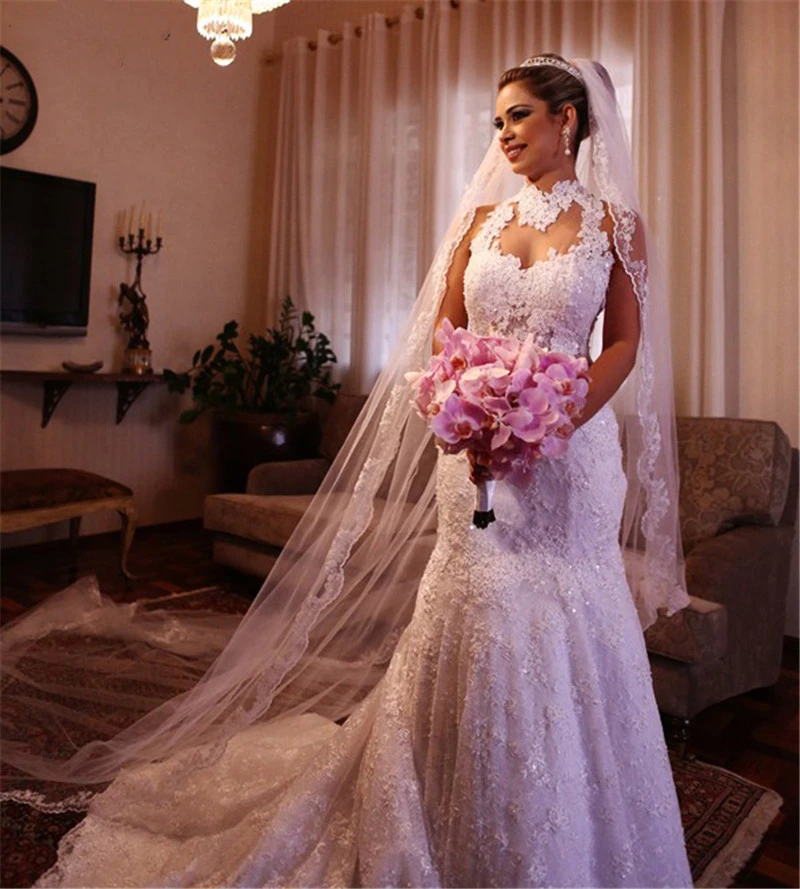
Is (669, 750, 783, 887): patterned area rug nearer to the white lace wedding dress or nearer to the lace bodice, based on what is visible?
the white lace wedding dress

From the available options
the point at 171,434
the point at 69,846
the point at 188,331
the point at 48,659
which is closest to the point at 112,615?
the point at 48,659

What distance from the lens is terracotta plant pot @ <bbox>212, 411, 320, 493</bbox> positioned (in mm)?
4742

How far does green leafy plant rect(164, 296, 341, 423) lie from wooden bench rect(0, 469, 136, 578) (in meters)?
1.01

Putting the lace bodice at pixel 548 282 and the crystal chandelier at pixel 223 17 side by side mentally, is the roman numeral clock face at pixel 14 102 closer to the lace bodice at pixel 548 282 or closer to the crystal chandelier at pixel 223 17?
the crystal chandelier at pixel 223 17

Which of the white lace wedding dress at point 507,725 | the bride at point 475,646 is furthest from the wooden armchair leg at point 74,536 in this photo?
the white lace wedding dress at point 507,725

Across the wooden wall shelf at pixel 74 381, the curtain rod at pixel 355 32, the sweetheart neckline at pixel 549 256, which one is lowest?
the sweetheart neckline at pixel 549 256

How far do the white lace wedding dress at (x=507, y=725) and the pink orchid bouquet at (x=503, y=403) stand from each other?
245 mm

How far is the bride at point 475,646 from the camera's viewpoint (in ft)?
4.73

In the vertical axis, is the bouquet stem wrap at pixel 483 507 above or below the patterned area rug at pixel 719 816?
above

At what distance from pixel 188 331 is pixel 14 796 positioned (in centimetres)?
384

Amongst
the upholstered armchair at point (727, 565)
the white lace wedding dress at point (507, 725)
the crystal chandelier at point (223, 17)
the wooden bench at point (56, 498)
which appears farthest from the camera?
the wooden bench at point (56, 498)

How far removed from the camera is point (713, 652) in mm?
2449

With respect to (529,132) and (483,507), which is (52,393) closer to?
(529,132)

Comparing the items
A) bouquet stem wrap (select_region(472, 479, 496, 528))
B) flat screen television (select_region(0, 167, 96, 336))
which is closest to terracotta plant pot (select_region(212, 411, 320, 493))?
flat screen television (select_region(0, 167, 96, 336))
